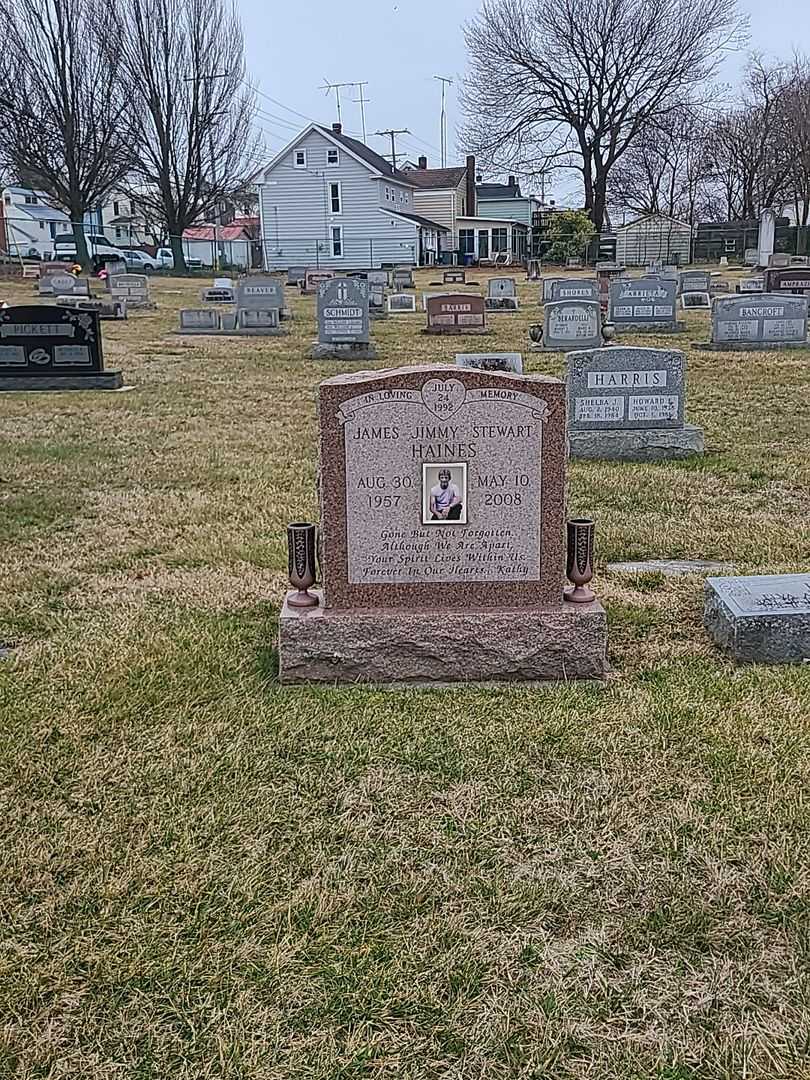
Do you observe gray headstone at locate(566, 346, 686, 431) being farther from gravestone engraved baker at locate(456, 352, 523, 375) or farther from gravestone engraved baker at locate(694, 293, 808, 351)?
gravestone engraved baker at locate(694, 293, 808, 351)

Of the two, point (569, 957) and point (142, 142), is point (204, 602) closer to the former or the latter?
point (569, 957)

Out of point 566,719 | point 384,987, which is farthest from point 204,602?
point 384,987

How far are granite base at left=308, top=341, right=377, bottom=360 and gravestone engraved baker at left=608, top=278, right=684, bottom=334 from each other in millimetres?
5555

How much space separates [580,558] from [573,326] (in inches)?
478

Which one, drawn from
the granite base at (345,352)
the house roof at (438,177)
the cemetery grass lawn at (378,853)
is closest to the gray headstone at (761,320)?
the granite base at (345,352)

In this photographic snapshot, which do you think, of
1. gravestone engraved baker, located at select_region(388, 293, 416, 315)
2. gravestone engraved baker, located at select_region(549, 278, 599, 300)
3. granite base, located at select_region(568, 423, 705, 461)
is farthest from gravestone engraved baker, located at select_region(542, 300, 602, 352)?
gravestone engraved baker, located at select_region(388, 293, 416, 315)

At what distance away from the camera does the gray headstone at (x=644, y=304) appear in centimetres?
1883

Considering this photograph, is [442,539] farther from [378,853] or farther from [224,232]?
[224,232]

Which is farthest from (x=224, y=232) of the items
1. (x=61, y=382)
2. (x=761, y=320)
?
(x=61, y=382)

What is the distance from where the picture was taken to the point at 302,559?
3.78 m

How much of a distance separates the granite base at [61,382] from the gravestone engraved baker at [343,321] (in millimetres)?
4307

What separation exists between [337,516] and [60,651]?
133 cm

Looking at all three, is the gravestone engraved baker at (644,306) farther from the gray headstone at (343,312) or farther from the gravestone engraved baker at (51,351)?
the gravestone engraved baker at (51,351)

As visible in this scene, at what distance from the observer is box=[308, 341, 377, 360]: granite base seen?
15.9m
